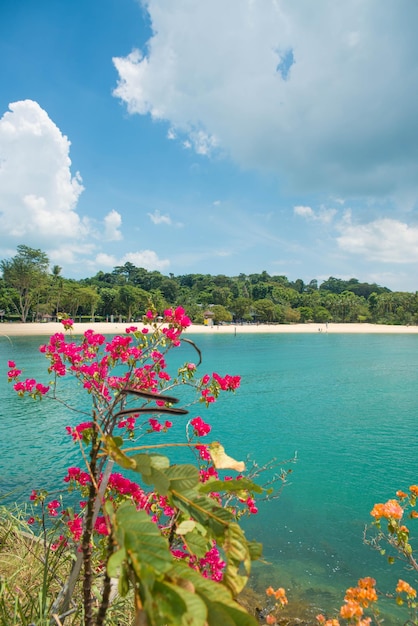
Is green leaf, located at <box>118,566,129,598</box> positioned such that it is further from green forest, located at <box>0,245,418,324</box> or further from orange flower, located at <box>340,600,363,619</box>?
green forest, located at <box>0,245,418,324</box>

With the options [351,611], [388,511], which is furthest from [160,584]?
[388,511]

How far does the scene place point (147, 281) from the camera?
125m

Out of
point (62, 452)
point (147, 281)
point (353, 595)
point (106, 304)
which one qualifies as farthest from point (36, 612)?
point (147, 281)

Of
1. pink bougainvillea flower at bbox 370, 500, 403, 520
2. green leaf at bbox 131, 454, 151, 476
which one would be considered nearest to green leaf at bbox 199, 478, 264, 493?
green leaf at bbox 131, 454, 151, 476

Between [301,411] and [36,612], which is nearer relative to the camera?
[36,612]

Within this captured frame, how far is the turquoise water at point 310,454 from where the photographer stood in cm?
705

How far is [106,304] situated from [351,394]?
255 feet

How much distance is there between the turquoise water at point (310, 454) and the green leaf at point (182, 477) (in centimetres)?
204

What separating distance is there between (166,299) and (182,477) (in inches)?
4412

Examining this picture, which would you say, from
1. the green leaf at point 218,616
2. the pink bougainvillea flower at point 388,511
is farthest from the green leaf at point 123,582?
the pink bougainvillea flower at point 388,511

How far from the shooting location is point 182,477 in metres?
1.06

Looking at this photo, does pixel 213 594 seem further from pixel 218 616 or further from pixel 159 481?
pixel 159 481

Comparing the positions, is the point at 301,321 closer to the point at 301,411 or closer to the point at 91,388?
the point at 301,411

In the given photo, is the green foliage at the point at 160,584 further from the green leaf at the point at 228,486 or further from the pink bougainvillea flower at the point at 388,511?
the pink bougainvillea flower at the point at 388,511
